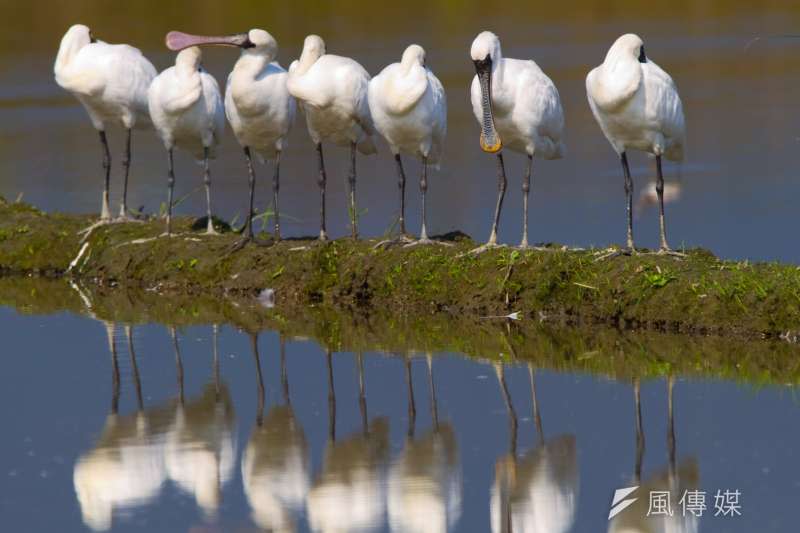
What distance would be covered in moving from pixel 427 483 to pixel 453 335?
3.95 meters

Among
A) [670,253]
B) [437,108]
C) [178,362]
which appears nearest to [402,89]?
[437,108]

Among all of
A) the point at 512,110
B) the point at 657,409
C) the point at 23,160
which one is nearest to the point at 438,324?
the point at 512,110

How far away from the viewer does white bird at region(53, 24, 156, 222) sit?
17281 millimetres

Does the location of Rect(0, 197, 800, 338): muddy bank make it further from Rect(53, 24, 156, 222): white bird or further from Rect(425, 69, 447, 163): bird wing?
Rect(425, 69, 447, 163): bird wing

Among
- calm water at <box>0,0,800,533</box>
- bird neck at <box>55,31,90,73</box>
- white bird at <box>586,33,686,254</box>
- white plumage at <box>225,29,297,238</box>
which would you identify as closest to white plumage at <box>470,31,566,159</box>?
white bird at <box>586,33,686,254</box>

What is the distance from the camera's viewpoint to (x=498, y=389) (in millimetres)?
12414

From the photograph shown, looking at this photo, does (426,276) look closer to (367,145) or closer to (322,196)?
(322,196)

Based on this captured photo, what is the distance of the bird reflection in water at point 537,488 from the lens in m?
9.56

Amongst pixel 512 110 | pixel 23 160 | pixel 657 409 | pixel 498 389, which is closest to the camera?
pixel 657 409

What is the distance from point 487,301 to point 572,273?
80 cm

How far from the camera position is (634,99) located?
14383 mm

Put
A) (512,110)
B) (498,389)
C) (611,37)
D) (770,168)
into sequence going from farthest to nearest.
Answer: (611,37) → (770,168) → (512,110) → (498,389)

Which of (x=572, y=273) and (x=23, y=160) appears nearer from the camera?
(x=572, y=273)

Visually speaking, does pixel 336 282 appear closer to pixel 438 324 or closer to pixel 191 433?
pixel 438 324
